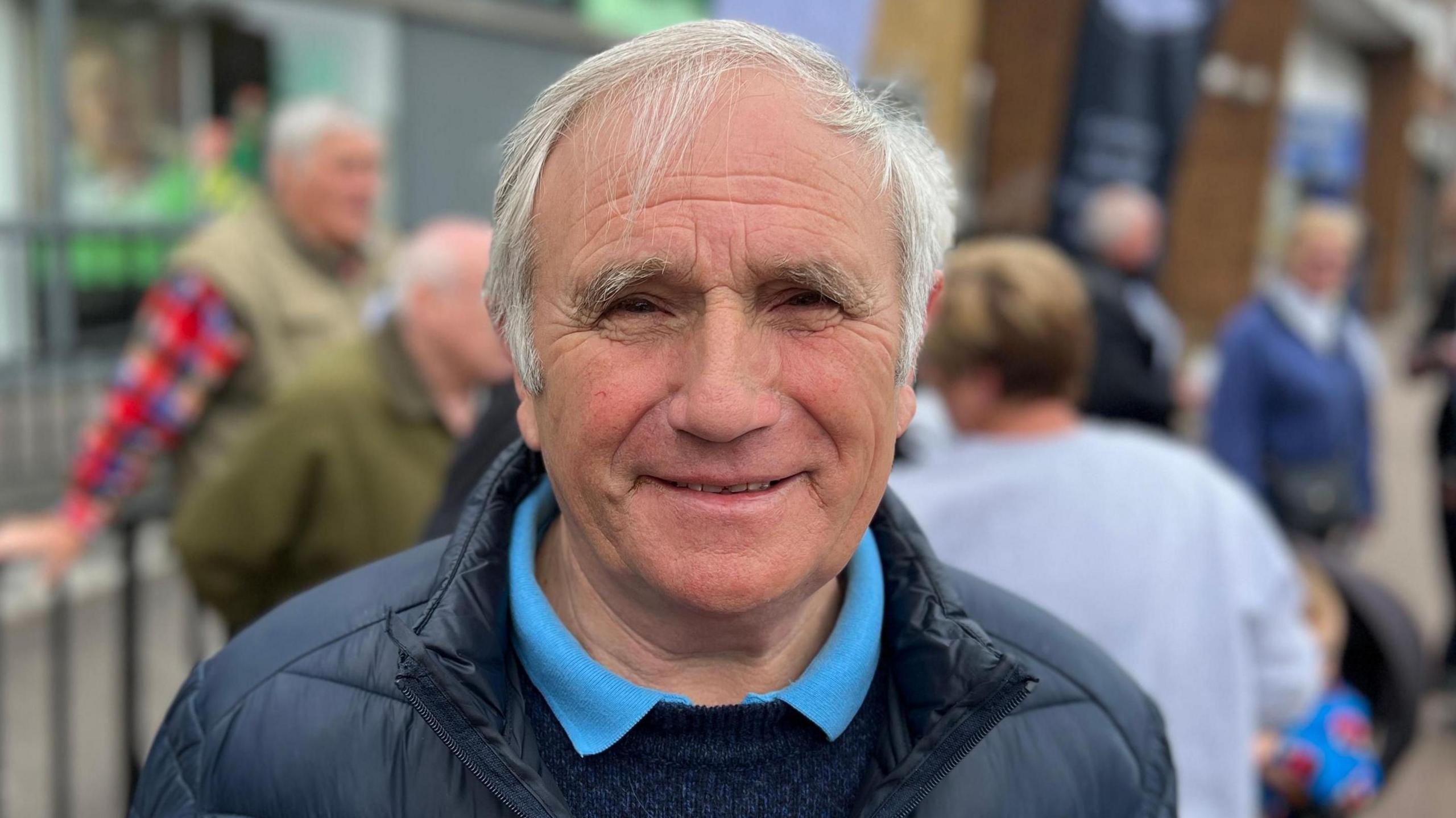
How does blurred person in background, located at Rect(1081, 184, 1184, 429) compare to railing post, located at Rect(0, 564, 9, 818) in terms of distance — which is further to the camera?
blurred person in background, located at Rect(1081, 184, 1184, 429)

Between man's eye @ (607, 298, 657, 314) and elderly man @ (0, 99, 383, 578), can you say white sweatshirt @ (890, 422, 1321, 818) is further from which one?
elderly man @ (0, 99, 383, 578)

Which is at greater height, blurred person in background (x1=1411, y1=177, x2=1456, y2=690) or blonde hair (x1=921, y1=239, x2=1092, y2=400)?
blonde hair (x1=921, y1=239, x2=1092, y2=400)

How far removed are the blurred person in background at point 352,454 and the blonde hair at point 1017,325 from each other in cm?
103

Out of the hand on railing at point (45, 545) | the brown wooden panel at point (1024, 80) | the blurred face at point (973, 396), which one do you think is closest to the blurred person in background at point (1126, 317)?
the brown wooden panel at point (1024, 80)

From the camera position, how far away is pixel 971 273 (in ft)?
9.20

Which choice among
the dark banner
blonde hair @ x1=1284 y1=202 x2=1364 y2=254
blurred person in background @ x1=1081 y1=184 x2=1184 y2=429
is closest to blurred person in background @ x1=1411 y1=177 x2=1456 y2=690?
blonde hair @ x1=1284 y1=202 x2=1364 y2=254

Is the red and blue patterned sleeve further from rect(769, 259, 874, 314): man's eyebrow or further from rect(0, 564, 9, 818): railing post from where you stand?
rect(769, 259, 874, 314): man's eyebrow

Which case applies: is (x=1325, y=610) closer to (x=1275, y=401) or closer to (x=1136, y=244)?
(x=1275, y=401)

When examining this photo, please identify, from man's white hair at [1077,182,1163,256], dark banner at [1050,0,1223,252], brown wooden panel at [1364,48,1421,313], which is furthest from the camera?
brown wooden panel at [1364,48,1421,313]

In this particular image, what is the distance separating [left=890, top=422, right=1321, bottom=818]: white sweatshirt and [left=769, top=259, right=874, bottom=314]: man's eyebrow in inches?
49.3

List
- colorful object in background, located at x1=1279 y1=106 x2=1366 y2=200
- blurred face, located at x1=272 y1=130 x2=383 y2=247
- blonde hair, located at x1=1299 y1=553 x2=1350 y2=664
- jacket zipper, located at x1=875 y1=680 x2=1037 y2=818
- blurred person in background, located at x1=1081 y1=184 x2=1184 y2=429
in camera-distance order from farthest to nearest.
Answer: colorful object in background, located at x1=1279 y1=106 x2=1366 y2=200 → blurred person in background, located at x1=1081 y1=184 x2=1184 y2=429 → blurred face, located at x1=272 y1=130 x2=383 y2=247 → blonde hair, located at x1=1299 y1=553 x2=1350 y2=664 → jacket zipper, located at x1=875 y1=680 x2=1037 y2=818

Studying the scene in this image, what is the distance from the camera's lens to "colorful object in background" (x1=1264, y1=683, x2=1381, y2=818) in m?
2.87

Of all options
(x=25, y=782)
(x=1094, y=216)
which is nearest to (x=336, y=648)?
(x=25, y=782)

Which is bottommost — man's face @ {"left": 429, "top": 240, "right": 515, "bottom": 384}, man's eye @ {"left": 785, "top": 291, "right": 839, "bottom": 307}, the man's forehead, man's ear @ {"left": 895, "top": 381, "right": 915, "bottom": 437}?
man's face @ {"left": 429, "top": 240, "right": 515, "bottom": 384}
